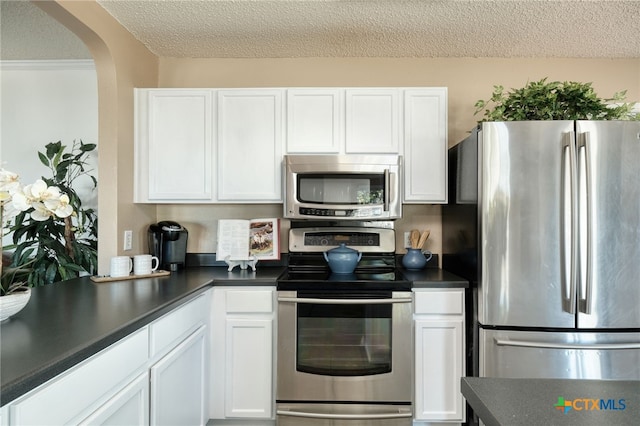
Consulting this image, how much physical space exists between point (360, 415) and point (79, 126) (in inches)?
116

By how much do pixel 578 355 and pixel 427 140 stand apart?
1427mm

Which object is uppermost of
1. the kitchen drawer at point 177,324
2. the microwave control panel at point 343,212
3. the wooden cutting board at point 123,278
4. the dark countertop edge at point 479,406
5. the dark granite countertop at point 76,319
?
the microwave control panel at point 343,212

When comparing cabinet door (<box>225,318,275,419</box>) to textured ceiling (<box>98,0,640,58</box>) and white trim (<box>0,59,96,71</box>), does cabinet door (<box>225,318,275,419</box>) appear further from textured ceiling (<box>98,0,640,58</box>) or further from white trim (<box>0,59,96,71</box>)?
white trim (<box>0,59,96,71</box>)

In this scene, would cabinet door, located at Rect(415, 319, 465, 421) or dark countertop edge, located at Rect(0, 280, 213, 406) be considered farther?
cabinet door, located at Rect(415, 319, 465, 421)

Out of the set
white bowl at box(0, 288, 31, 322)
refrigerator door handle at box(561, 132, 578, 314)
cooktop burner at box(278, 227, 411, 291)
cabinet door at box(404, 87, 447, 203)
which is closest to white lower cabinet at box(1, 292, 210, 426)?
white bowl at box(0, 288, 31, 322)

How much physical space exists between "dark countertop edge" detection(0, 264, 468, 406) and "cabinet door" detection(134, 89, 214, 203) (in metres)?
0.62

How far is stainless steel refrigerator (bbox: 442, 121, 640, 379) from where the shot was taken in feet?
6.07

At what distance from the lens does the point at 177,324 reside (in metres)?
1.68

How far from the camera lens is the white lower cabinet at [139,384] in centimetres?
93

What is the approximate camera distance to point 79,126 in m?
2.94

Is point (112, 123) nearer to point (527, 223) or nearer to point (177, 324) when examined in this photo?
point (177, 324)

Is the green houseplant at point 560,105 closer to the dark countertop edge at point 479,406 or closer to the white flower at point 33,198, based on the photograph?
the dark countertop edge at point 479,406

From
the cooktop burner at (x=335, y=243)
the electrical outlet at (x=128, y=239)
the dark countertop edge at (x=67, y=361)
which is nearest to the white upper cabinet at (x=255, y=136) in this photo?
the electrical outlet at (x=128, y=239)

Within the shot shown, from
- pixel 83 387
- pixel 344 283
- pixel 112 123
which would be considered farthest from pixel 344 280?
pixel 112 123
